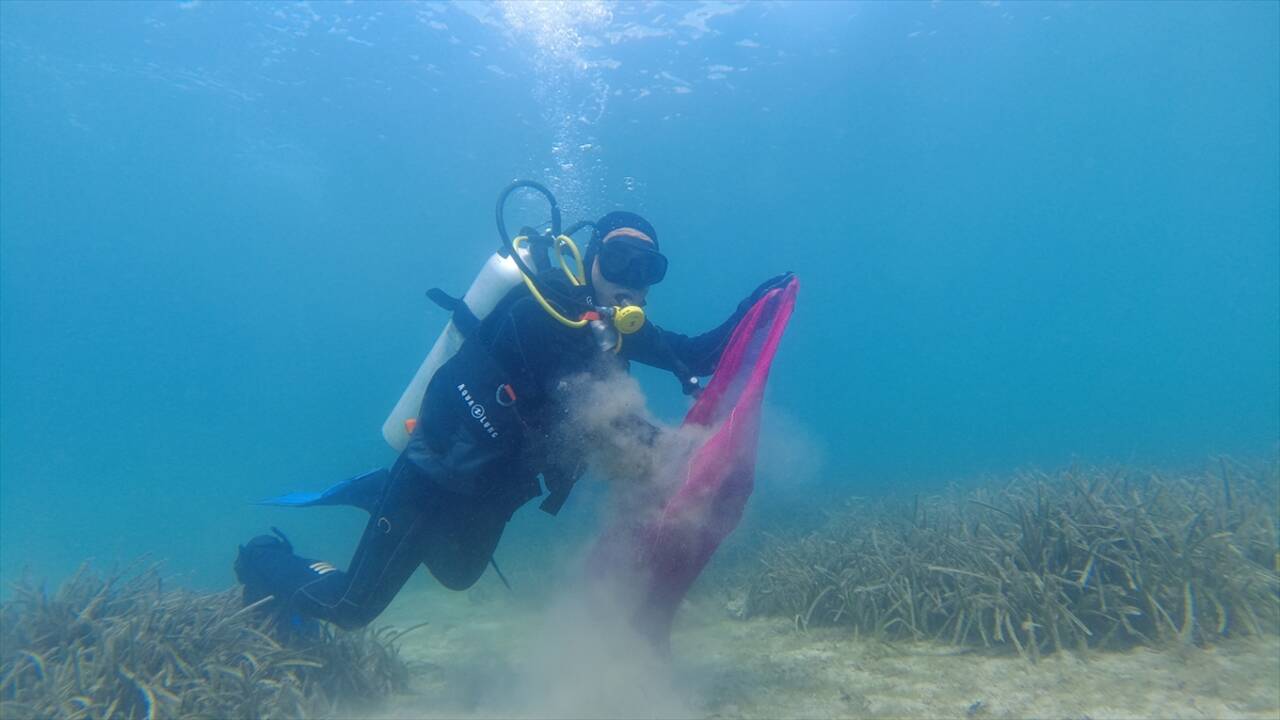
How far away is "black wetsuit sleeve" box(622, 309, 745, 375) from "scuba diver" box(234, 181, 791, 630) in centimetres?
1

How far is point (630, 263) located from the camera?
372cm

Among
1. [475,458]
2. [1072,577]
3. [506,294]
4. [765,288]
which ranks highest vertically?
[765,288]

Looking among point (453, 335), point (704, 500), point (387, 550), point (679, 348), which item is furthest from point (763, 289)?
point (387, 550)

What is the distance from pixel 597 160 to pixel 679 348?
79.2 ft

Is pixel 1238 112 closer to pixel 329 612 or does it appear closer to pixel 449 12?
pixel 449 12

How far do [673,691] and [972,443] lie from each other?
2491cm

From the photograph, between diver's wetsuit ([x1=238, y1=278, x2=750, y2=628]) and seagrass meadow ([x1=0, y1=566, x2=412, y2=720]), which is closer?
seagrass meadow ([x1=0, y1=566, x2=412, y2=720])

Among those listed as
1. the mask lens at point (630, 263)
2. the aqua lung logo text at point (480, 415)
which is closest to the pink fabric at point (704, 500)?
the mask lens at point (630, 263)

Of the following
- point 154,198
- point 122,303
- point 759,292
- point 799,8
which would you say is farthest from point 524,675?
point 122,303

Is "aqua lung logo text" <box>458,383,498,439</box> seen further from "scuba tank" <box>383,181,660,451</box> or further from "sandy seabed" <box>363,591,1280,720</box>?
"sandy seabed" <box>363,591,1280,720</box>

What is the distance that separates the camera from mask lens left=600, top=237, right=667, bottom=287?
12.2 ft

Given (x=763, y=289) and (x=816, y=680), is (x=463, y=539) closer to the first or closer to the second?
(x=816, y=680)

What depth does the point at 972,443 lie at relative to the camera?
79.2ft

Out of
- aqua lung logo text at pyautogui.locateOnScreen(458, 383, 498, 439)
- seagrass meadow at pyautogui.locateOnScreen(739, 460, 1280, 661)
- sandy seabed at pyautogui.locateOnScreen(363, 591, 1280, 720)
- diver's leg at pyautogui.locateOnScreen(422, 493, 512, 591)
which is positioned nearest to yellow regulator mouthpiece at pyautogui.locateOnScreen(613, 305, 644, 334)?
aqua lung logo text at pyautogui.locateOnScreen(458, 383, 498, 439)
